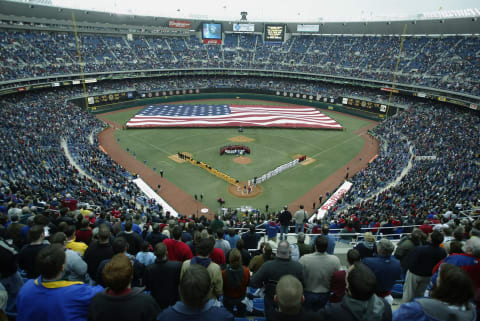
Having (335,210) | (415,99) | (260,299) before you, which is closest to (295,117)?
(415,99)

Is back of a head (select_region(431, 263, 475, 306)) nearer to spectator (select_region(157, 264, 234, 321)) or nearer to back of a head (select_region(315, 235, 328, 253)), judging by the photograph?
back of a head (select_region(315, 235, 328, 253))

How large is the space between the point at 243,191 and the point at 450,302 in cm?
2375

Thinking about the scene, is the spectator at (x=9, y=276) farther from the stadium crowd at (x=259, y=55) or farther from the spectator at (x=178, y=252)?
the stadium crowd at (x=259, y=55)

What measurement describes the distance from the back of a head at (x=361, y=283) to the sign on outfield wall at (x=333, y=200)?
18.8m

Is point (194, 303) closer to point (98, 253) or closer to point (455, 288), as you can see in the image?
point (455, 288)

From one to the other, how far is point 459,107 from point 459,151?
68.2ft

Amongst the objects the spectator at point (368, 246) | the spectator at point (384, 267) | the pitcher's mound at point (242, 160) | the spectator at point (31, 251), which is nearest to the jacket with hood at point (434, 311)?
the spectator at point (384, 267)

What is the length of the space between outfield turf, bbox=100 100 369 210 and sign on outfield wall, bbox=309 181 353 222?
271 cm

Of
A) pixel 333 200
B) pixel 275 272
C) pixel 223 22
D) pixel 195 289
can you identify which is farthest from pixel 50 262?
pixel 223 22

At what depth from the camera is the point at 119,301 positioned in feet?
10.2

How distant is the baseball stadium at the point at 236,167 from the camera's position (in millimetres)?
3514

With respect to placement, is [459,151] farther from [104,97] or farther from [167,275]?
[104,97]

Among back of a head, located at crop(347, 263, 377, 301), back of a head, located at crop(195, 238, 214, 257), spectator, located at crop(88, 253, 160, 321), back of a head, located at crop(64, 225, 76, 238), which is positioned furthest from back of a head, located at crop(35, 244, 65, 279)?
back of a head, located at crop(347, 263, 377, 301)

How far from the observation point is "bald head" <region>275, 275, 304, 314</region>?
9.72ft
